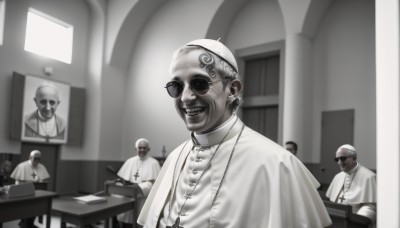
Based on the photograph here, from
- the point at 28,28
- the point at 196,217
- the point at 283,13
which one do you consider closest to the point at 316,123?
the point at 283,13

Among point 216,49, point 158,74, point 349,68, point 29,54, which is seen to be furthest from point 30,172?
point 216,49

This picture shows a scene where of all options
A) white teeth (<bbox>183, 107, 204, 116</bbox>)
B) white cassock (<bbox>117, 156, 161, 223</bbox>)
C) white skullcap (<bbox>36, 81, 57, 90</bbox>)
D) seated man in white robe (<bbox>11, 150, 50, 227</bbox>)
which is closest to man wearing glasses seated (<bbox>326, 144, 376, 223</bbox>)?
white cassock (<bbox>117, 156, 161, 223</bbox>)

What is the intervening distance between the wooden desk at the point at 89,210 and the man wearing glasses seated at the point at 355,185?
9.60 feet

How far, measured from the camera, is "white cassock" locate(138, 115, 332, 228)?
138 centimetres

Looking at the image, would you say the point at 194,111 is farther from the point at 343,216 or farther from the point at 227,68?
the point at 343,216

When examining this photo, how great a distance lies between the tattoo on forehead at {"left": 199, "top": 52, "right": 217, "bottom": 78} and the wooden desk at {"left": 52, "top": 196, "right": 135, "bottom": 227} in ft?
10.2

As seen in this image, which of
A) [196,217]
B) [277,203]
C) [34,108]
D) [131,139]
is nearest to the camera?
[277,203]

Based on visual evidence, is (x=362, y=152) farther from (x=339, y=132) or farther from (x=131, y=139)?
(x=131, y=139)

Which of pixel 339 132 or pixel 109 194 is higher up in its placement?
pixel 339 132

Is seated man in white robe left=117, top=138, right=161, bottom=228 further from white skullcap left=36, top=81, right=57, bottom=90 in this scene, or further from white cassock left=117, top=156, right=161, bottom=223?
white skullcap left=36, top=81, right=57, bottom=90

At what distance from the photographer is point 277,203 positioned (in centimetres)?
134

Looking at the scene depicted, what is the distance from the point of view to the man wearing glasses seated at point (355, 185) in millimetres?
4391

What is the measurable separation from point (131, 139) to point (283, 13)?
5.57 meters

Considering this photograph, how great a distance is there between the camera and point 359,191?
177 inches
